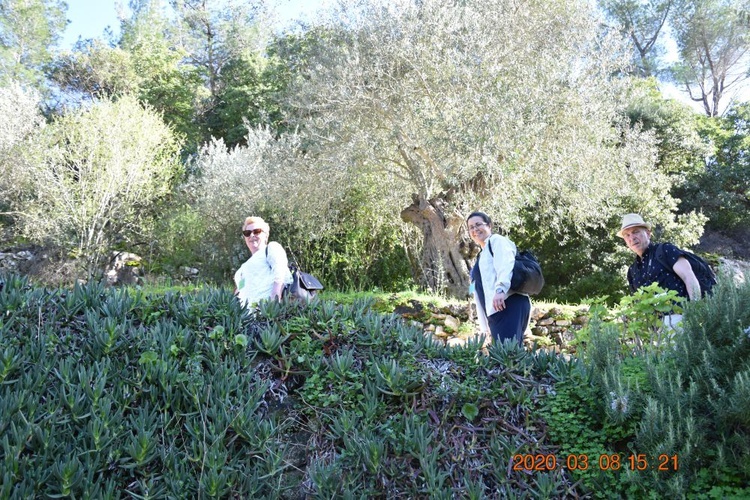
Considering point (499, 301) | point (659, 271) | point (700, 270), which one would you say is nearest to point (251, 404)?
point (499, 301)

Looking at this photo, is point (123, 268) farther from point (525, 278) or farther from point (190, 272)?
point (525, 278)

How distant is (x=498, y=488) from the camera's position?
2.46 meters

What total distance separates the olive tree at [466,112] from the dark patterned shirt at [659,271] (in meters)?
5.02

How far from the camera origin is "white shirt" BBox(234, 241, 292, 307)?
4688mm

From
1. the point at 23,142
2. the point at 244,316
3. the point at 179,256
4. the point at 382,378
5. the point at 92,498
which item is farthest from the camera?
the point at 23,142

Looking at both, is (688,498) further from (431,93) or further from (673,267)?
(431,93)

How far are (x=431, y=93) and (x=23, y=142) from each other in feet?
39.5

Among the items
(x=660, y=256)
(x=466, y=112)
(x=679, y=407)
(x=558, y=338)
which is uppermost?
(x=466, y=112)

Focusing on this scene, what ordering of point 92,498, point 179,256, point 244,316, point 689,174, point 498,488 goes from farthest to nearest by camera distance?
point 689,174 → point 179,256 → point 244,316 → point 498,488 → point 92,498

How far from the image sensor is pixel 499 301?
14.8 ft

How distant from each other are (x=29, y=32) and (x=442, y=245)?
33904 millimetres

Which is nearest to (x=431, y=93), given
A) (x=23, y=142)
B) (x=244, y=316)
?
(x=244, y=316)

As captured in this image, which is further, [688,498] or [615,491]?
[615,491]
